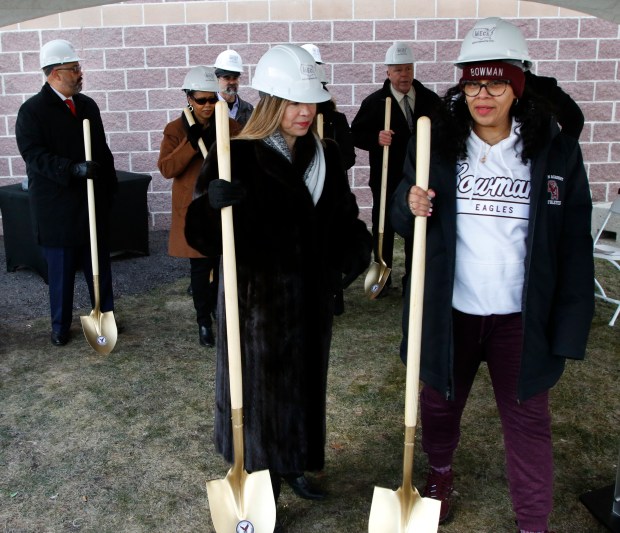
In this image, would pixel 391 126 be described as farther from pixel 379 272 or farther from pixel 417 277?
pixel 417 277

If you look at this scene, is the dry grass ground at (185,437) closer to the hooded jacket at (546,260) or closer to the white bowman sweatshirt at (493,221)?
the hooded jacket at (546,260)

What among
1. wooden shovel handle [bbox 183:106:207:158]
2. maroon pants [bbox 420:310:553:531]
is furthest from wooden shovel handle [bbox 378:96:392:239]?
maroon pants [bbox 420:310:553:531]

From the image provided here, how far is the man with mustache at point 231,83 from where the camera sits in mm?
5582

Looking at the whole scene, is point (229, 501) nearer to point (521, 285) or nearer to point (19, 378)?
point (521, 285)

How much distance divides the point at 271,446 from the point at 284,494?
52 centimetres

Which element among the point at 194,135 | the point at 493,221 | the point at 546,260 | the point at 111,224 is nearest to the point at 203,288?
the point at 194,135

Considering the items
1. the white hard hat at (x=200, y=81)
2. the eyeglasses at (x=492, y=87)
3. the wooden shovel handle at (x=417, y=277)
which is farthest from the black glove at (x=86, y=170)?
the eyeglasses at (x=492, y=87)

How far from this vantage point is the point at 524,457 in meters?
2.78

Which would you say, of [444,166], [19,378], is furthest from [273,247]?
[19,378]

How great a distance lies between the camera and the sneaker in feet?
10.3

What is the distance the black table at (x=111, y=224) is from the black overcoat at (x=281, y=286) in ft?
14.4

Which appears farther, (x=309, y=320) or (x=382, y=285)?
(x=382, y=285)

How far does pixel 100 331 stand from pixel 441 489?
2.69m

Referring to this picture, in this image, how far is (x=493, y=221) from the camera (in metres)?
2.63
